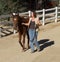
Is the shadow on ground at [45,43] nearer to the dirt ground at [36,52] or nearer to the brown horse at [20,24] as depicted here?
the dirt ground at [36,52]

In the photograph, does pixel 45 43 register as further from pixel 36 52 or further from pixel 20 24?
pixel 20 24

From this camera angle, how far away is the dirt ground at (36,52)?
12281mm

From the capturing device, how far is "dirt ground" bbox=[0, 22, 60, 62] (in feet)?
40.3

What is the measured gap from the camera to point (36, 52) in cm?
1303

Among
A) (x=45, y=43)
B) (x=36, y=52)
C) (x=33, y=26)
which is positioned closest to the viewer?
(x=33, y=26)

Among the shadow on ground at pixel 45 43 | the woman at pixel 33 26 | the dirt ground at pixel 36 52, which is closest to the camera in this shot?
the dirt ground at pixel 36 52

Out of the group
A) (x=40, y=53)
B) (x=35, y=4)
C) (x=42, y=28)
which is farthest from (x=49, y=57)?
(x=35, y=4)

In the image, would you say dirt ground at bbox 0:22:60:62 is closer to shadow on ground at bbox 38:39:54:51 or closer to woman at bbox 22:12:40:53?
shadow on ground at bbox 38:39:54:51

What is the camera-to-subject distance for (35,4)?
98.3 feet

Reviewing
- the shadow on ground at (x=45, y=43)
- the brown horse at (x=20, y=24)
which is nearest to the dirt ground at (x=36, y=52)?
the shadow on ground at (x=45, y=43)

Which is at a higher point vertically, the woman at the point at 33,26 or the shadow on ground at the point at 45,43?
the woman at the point at 33,26

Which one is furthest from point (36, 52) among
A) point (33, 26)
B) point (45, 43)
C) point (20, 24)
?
point (45, 43)

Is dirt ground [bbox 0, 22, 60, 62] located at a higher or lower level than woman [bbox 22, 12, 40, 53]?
lower

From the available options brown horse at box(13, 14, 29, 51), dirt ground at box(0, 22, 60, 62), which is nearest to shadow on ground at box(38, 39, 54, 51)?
dirt ground at box(0, 22, 60, 62)
